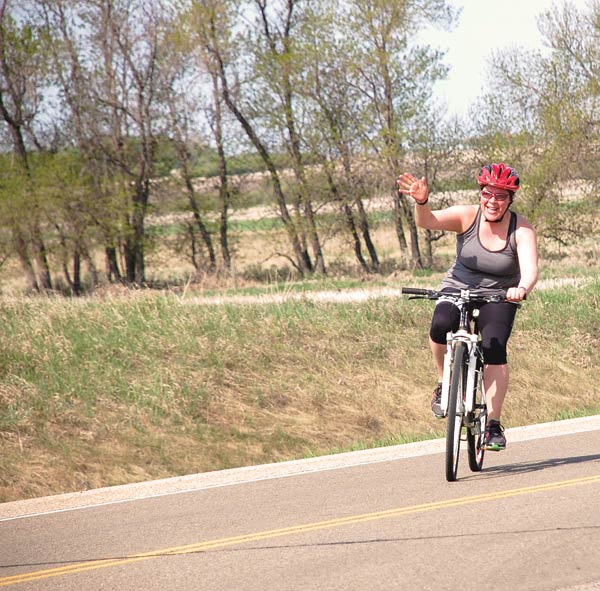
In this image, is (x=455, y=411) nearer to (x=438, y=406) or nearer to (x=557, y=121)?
(x=438, y=406)

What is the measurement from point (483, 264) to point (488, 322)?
412mm

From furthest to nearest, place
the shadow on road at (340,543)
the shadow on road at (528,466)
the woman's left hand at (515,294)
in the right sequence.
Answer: the shadow on road at (528,466) < the woman's left hand at (515,294) < the shadow on road at (340,543)

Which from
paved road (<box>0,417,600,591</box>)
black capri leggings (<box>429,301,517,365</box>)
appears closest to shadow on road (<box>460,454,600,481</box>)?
paved road (<box>0,417,600,591</box>)

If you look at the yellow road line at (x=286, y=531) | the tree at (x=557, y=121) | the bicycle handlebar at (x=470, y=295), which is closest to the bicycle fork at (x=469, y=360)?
the bicycle handlebar at (x=470, y=295)

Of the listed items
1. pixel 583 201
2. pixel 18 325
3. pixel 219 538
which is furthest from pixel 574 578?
pixel 583 201

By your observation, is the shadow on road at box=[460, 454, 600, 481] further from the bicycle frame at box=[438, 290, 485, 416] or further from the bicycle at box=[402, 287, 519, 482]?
the bicycle frame at box=[438, 290, 485, 416]

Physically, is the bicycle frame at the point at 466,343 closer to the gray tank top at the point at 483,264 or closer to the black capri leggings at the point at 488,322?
the black capri leggings at the point at 488,322

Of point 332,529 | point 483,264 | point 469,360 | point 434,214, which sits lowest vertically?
point 332,529

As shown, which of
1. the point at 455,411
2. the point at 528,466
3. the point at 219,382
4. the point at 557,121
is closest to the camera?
the point at 455,411

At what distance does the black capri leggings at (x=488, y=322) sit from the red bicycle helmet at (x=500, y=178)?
832mm

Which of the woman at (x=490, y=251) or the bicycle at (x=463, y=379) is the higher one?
the woman at (x=490, y=251)

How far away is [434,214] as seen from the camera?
23.5ft

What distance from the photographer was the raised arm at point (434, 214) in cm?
711

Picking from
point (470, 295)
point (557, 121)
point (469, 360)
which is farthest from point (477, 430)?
point (557, 121)
